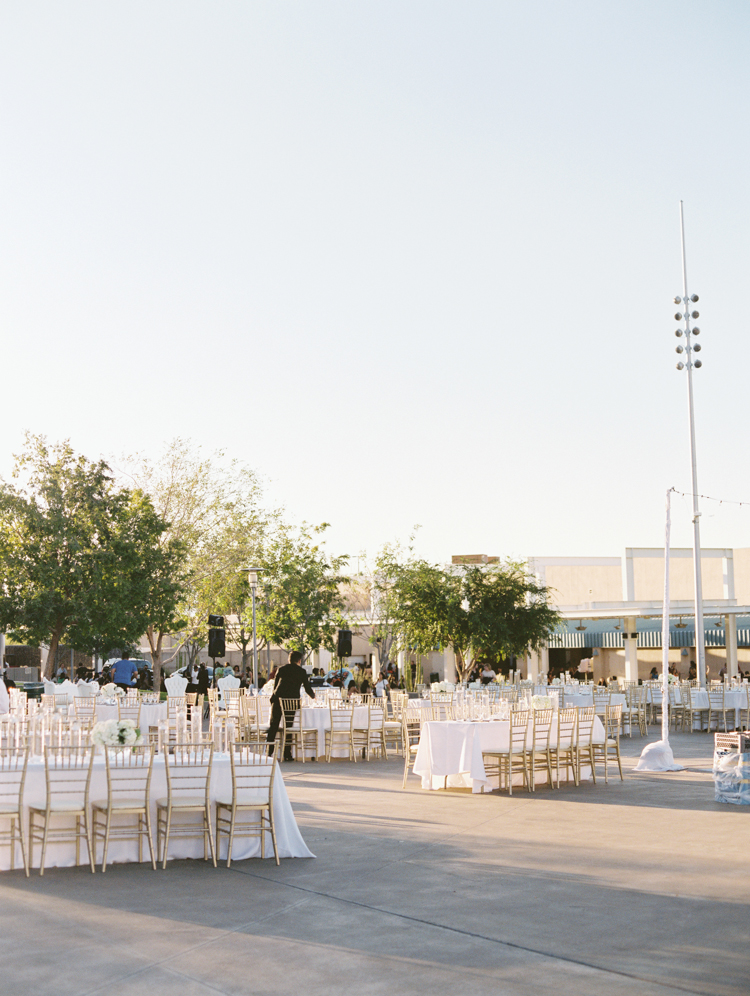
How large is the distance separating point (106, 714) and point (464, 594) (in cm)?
1323

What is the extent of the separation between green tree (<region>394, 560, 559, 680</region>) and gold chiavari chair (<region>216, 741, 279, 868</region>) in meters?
20.7

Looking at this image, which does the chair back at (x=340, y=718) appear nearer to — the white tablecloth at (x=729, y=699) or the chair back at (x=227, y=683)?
the chair back at (x=227, y=683)

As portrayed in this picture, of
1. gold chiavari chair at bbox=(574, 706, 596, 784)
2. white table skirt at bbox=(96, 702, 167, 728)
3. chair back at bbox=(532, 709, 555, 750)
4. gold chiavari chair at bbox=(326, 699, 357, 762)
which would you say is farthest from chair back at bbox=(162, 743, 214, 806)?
white table skirt at bbox=(96, 702, 167, 728)

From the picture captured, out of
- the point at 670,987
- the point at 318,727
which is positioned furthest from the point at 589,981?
the point at 318,727

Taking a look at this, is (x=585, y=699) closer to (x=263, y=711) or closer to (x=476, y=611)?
(x=263, y=711)

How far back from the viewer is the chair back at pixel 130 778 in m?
8.61

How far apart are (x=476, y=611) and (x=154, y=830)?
838 inches

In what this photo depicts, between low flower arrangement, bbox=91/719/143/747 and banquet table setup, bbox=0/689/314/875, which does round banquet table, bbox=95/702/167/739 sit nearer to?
banquet table setup, bbox=0/689/314/875

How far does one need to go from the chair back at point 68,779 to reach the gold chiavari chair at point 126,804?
13cm

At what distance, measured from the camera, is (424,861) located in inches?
340

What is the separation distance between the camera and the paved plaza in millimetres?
5520

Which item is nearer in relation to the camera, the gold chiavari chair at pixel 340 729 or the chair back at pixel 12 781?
the chair back at pixel 12 781

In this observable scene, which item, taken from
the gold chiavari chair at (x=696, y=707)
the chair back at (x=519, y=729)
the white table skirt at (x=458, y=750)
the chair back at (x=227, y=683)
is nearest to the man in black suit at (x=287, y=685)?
the white table skirt at (x=458, y=750)

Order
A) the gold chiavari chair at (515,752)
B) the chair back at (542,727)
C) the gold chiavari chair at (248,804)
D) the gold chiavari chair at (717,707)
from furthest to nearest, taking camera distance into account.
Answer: the gold chiavari chair at (717,707), the chair back at (542,727), the gold chiavari chair at (515,752), the gold chiavari chair at (248,804)
